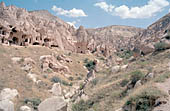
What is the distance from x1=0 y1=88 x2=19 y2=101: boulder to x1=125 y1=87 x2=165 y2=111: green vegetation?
10.6m

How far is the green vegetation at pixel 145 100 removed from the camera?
7.15 metres

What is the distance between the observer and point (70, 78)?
82.3ft

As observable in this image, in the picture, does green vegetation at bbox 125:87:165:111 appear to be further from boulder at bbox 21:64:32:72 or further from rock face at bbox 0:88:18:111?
boulder at bbox 21:64:32:72

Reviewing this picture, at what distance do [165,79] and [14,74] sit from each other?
15.6m

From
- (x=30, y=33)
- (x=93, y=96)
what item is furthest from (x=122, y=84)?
(x=30, y=33)

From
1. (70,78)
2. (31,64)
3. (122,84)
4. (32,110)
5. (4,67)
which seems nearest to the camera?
(122,84)

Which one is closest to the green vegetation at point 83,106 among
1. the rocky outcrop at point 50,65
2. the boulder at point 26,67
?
the boulder at point 26,67

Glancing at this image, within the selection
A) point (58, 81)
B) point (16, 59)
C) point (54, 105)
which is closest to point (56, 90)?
point (58, 81)

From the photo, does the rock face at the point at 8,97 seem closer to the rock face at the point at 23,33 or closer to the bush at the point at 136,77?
the bush at the point at 136,77

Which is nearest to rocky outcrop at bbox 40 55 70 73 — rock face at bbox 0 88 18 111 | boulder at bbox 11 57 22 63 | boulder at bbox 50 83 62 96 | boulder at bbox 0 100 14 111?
boulder at bbox 11 57 22 63

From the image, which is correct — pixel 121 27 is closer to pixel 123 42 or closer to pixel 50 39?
pixel 123 42

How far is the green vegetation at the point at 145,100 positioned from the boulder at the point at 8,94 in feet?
34.7

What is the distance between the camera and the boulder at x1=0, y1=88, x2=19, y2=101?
13.7 m

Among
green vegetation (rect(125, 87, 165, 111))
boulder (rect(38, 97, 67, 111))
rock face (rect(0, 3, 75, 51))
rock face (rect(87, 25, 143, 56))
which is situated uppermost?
rock face (rect(87, 25, 143, 56))
